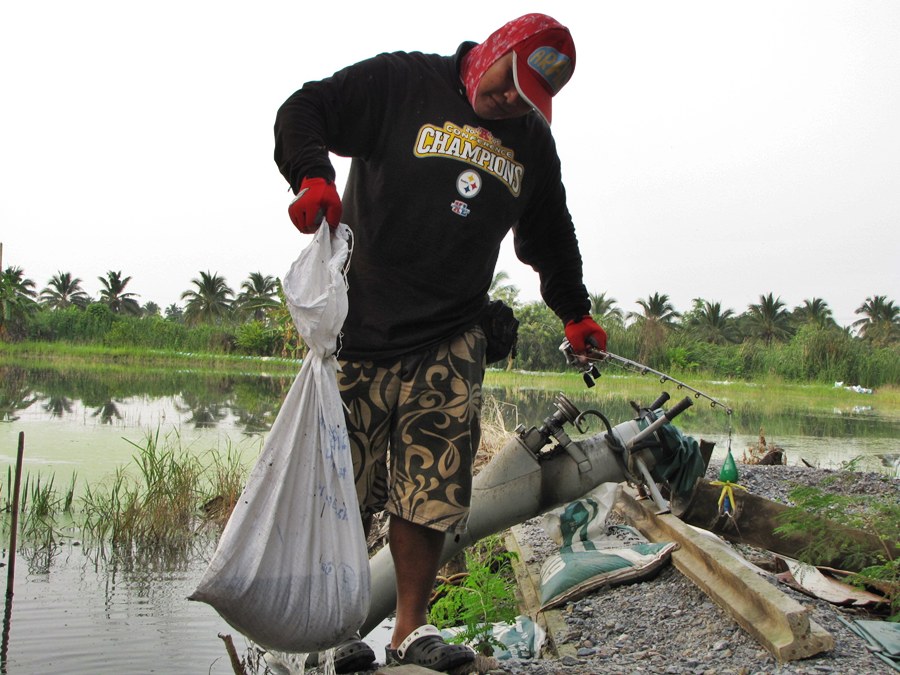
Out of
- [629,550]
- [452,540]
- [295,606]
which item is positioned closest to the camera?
[295,606]

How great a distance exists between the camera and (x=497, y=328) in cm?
282

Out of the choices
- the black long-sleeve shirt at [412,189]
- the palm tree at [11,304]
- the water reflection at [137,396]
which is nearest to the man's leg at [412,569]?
the black long-sleeve shirt at [412,189]

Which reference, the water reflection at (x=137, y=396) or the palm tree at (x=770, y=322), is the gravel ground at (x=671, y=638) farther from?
the palm tree at (x=770, y=322)

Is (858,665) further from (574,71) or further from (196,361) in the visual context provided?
(196,361)

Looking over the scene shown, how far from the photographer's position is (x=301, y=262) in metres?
2.27

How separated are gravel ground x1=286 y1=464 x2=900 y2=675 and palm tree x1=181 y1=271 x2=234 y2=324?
203 ft

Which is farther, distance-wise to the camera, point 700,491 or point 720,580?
point 700,491

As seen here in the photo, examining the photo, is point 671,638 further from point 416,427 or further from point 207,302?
point 207,302

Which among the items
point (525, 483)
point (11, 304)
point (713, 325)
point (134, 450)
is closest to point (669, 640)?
point (525, 483)

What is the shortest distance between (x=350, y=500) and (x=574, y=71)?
1.48 m

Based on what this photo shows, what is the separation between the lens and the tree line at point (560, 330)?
98.9 ft

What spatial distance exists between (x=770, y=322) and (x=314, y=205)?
59463 millimetres

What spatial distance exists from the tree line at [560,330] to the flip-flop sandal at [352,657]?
20740 mm

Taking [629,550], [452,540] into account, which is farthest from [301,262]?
[629,550]
